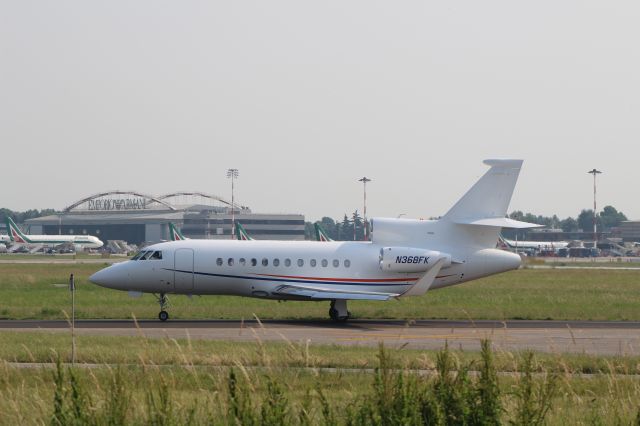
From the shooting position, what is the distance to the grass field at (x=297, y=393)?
11.4 m

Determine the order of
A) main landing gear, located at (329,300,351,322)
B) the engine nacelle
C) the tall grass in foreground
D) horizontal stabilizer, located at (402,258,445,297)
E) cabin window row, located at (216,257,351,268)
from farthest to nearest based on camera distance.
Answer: cabin window row, located at (216,257,351,268) → the engine nacelle → main landing gear, located at (329,300,351,322) → horizontal stabilizer, located at (402,258,445,297) → the tall grass in foreground

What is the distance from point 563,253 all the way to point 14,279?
4179 inches

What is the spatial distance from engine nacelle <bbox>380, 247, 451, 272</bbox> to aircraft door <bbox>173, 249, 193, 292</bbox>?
6.47 m

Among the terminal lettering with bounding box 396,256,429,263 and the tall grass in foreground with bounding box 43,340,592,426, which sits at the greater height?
the terminal lettering with bounding box 396,256,429,263

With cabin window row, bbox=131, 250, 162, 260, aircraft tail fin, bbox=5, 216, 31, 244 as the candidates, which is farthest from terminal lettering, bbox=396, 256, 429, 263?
aircraft tail fin, bbox=5, 216, 31, 244

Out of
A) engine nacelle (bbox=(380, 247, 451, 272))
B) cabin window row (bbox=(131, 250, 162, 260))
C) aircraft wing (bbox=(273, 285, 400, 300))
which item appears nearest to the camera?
aircraft wing (bbox=(273, 285, 400, 300))

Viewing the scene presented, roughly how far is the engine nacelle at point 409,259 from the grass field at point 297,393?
40.1 ft

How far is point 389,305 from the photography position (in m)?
38.9

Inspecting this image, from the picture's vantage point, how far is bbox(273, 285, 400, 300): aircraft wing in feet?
108

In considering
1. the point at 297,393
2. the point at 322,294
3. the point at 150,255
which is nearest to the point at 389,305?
the point at 322,294

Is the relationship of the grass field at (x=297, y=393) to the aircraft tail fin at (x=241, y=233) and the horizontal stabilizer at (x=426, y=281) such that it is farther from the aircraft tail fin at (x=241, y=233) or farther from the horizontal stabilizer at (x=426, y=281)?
the aircraft tail fin at (x=241, y=233)

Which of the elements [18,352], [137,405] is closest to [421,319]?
[18,352]

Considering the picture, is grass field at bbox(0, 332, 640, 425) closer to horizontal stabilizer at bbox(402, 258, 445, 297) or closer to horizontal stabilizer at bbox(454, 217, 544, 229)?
horizontal stabilizer at bbox(402, 258, 445, 297)

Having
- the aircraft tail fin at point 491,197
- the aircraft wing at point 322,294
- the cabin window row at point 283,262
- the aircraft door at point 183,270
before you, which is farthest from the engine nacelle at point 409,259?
the aircraft door at point 183,270
